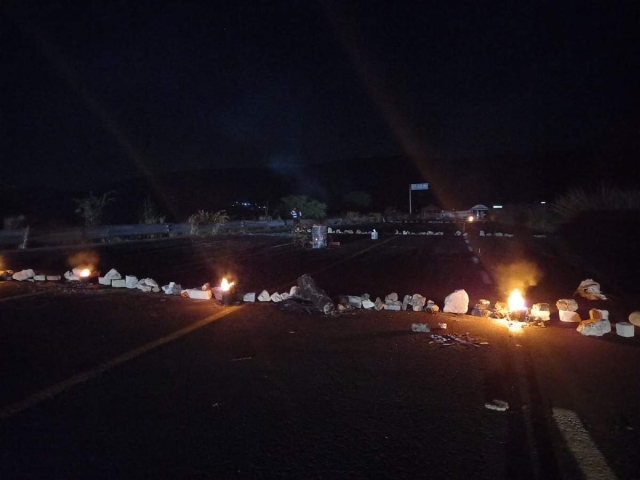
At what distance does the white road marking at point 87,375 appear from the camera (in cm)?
446

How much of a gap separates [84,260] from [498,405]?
1663 cm

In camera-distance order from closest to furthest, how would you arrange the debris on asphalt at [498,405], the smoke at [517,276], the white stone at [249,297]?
1. the debris on asphalt at [498,405]
2. the white stone at [249,297]
3. the smoke at [517,276]

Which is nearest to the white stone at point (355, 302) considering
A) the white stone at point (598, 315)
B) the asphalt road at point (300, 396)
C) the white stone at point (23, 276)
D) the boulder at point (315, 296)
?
the boulder at point (315, 296)

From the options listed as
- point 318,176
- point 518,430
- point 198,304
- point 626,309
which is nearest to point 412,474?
point 518,430

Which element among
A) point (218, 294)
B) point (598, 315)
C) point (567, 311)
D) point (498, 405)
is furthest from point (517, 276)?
point (498, 405)

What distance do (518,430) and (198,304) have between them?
627cm

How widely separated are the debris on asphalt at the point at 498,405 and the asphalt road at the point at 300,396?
7 centimetres

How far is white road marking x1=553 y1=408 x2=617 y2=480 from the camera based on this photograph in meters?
3.38

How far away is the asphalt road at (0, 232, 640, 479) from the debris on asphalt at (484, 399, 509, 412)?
0.22ft

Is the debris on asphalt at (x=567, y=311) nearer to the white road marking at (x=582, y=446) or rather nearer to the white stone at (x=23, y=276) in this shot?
the white road marking at (x=582, y=446)

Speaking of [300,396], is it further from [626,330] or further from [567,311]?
[567,311]

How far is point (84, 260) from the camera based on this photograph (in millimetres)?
18016

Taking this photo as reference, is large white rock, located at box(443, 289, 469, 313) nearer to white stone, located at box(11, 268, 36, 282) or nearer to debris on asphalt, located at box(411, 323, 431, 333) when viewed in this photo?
debris on asphalt, located at box(411, 323, 431, 333)

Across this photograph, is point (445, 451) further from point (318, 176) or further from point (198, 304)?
point (318, 176)
